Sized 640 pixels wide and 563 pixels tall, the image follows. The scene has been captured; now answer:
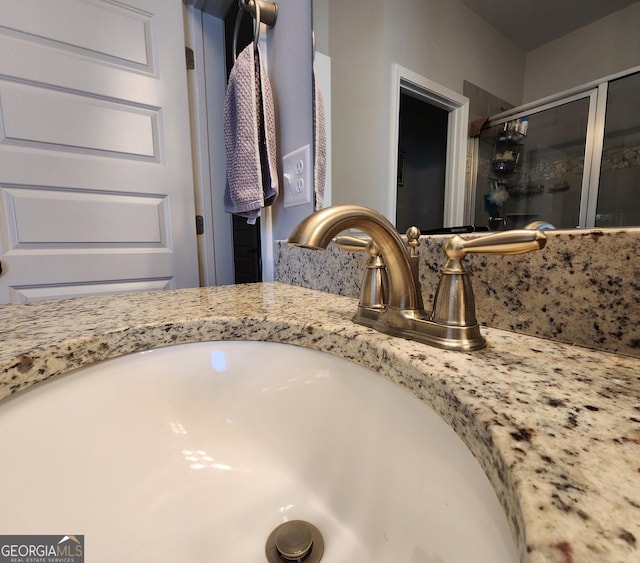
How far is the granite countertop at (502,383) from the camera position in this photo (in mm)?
137

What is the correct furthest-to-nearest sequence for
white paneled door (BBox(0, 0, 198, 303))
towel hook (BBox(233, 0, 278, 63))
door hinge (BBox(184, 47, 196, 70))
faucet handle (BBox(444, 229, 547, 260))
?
1. door hinge (BBox(184, 47, 196, 70))
2. white paneled door (BBox(0, 0, 198, 303))
3. towel hook (BBox(233, 0, 278, 63))
4. faucet handle (BBox(444, 229, 547, 260))

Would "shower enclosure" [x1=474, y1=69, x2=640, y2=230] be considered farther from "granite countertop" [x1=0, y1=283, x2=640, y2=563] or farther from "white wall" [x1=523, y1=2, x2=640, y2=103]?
"granite countertop" [x1=0, y1=283, x2=640, y2=563]

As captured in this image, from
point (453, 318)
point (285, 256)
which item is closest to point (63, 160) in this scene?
point (285, 256)

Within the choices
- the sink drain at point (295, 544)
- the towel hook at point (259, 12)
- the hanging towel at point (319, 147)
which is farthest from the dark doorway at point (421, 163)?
Answer: the towel hook at point (259, 12)

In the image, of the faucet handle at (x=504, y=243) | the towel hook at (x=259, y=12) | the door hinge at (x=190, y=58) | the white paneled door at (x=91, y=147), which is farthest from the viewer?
the door hinge at (x=190, y=58)

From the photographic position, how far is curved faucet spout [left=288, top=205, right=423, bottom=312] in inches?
12.6

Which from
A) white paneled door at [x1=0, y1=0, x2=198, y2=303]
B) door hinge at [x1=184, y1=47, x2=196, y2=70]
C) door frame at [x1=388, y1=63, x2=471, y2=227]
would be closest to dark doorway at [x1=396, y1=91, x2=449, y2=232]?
door frame at [x1=388, y1=63, x2=471, y2=227]

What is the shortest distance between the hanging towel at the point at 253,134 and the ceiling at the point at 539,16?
67 centimetres

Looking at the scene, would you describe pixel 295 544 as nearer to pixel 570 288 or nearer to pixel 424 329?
pixel 424 329

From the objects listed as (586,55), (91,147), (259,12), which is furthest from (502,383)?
(91,147)

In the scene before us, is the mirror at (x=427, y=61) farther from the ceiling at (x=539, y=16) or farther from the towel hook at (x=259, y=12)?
the towel hook at (x=259, y=12)

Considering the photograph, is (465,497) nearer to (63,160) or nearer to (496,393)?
(496,393)

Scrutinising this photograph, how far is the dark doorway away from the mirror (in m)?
0.03

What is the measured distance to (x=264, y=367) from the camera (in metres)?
0.49
